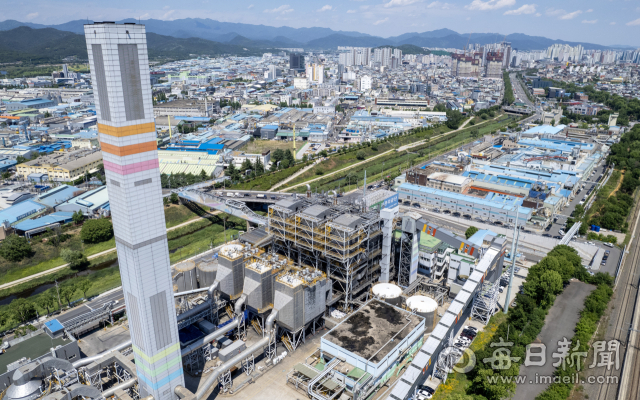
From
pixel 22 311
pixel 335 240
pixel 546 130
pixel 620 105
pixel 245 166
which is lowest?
pixel 22 311

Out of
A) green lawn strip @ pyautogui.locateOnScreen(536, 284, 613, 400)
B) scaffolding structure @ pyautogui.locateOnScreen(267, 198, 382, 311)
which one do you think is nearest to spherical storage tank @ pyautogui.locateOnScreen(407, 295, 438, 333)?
scaffolding structure @ pyautogui.locateOnScreen(267, 198, 382, 311)

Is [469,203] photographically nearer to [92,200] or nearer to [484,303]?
[484,303]

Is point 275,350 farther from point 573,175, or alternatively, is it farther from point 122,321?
point 573,175

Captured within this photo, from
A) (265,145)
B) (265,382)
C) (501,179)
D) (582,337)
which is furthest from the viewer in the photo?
(265,145)

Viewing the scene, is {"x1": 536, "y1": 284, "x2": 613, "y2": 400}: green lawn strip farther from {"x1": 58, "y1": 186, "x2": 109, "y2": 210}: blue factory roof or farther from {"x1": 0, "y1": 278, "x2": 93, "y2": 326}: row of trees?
{"x1": 58, "y1": 186, "x2": 109, "y2": 210}: blue factory roof

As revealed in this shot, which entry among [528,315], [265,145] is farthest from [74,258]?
[265,145]

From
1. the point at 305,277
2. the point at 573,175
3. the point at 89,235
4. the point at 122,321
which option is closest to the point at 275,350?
the point at 305,277
